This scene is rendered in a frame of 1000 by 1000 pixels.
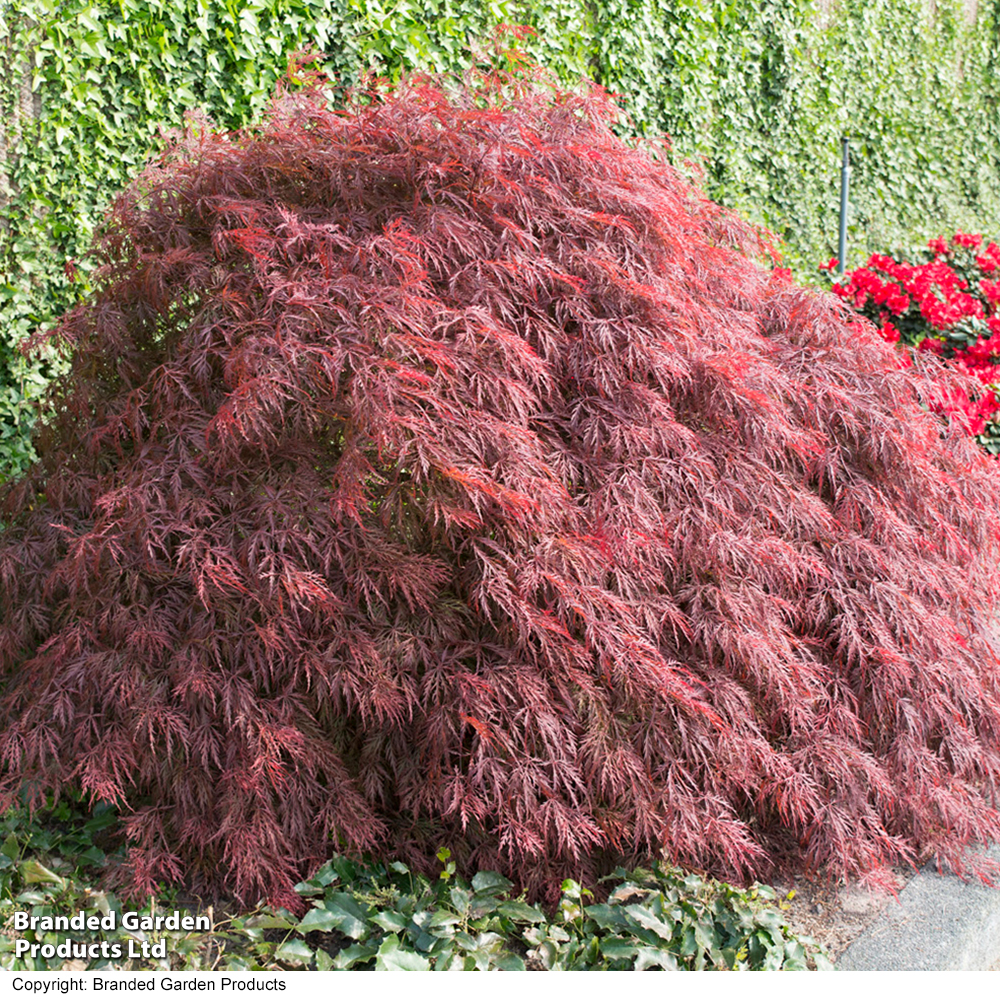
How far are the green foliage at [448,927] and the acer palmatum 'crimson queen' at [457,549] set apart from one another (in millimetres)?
91

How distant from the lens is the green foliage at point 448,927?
2301 mm

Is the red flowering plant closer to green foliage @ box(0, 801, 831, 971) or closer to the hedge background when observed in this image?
the hedge background

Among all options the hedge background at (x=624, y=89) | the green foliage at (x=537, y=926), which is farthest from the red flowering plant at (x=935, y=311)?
the green foliage at (x=537, y=926)

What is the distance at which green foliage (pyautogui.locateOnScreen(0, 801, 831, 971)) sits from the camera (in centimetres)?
230

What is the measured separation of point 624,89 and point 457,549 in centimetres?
500

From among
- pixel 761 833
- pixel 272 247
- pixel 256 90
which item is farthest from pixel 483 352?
pixel 256 90

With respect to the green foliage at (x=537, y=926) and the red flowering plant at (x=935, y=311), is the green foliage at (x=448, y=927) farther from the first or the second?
the red flowering plant at (x=935, y=311)

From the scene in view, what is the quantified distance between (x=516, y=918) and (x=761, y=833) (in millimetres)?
789

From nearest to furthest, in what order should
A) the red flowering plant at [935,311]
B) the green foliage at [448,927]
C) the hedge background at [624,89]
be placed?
the green foliage at [448,927]
the hedge background at [624,89]
the red flowering plant at [935,311]

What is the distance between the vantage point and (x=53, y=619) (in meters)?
2.77

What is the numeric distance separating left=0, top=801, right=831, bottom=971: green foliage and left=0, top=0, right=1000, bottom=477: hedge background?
84.3 inches

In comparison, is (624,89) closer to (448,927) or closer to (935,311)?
(935,311)

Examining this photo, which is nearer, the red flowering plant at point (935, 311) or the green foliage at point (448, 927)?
the green foliage at point (448, 927)
